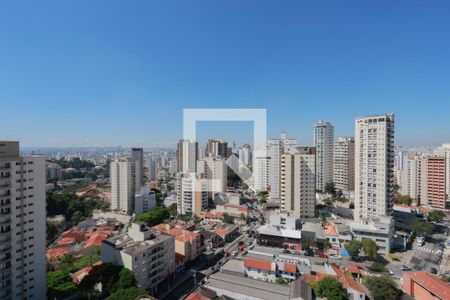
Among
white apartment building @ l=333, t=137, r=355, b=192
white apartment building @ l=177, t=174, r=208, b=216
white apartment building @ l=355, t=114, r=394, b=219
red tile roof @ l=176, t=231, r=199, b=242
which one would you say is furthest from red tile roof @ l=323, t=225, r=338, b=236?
white apartment building @ l=333, t=137, r=355, b=192

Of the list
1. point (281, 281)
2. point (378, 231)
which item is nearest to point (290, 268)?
point (281, 281)

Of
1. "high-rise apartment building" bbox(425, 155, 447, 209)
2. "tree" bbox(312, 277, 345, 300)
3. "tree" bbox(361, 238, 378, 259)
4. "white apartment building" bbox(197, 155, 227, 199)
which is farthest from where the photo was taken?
"white apartment building" bbox(197, 155, 227, 199)

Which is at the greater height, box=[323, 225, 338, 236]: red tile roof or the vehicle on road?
box=[323, 225, 338, 236]: red tile roof

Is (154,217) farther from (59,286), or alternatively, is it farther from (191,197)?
(59,286)

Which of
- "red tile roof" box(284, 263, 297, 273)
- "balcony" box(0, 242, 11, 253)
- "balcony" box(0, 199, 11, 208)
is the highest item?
"balcony" box(0, 199, 11, 208)

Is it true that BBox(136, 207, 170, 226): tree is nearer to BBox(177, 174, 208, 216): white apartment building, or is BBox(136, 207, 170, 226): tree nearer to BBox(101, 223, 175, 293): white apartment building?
BBox(177, 174, 208, 216): white apartment building

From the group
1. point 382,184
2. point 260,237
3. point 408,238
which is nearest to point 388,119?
point 382,184
